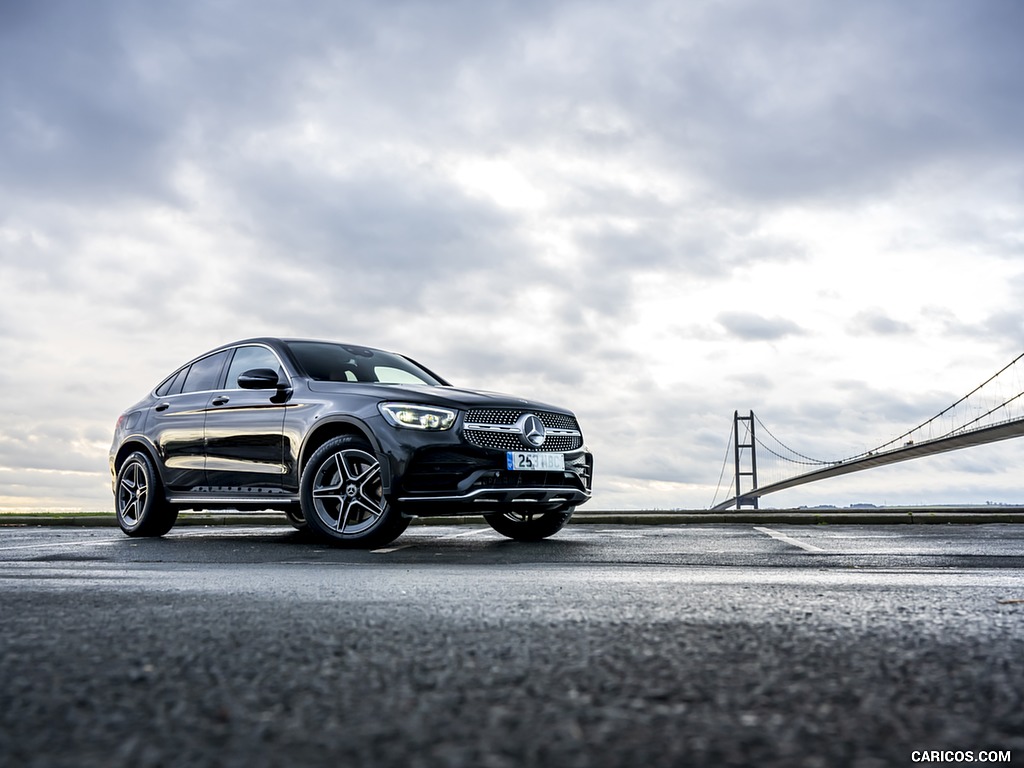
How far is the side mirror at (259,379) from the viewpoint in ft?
25.4

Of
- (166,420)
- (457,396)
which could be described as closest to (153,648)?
(457,396)

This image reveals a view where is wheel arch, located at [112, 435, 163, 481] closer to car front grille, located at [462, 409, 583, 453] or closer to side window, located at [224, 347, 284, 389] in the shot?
side window, located at [224, 347, 284, 389]

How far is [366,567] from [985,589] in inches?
110

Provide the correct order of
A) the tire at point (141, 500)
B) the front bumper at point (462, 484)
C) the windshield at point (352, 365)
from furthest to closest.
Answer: the tire at point (141, 500), the windshield at point (352, 365), the front bumper at point (462, 484)

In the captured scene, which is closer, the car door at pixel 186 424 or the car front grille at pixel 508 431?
the car front grille at pixel 508 431

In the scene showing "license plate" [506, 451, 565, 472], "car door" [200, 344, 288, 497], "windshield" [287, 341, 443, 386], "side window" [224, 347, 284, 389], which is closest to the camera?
"license plate" [506, 451, 565, 472]

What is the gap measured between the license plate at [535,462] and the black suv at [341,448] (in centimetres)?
1

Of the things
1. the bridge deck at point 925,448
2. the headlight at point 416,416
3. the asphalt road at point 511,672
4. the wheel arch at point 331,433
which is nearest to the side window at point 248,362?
the wheel arch at point 331,433

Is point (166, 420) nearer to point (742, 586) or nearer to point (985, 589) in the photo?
point (742, 586)

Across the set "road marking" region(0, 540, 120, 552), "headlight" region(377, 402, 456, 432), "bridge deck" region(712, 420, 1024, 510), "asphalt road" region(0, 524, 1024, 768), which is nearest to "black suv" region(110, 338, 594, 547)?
"headlight" region(377, 402, 456, 432)

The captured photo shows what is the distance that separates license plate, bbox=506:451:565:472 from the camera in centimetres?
713

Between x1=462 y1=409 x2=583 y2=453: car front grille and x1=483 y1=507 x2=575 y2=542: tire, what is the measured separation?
2.84ft

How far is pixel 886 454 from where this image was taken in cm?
5684

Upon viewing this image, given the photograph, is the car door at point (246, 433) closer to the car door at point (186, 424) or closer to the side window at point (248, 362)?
the side window at point (248, 362)
